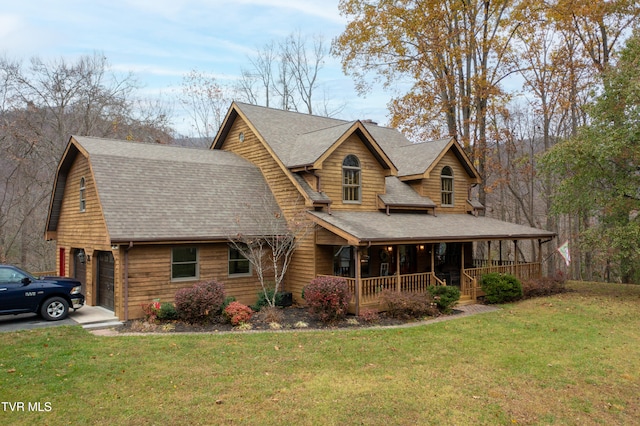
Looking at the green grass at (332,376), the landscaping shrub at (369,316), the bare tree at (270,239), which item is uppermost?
the bare tree at (270,239)

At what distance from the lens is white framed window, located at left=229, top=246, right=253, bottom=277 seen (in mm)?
16969

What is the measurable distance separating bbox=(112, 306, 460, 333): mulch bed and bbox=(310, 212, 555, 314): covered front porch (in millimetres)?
996

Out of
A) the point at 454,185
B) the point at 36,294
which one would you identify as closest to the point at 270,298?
the point at 36,294

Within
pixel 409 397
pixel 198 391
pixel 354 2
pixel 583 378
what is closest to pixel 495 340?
pixel 583 378

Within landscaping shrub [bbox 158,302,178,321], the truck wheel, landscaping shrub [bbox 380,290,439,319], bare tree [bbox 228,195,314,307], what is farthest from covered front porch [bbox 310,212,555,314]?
the truck wheel

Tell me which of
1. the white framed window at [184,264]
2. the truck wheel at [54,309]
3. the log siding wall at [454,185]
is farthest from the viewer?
the log siding wall at [454,185]

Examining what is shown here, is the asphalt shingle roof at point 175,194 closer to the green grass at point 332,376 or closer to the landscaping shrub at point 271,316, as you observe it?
the landscaping shrub at point 271,316

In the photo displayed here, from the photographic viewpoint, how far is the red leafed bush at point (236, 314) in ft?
43.4

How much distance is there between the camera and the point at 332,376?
8844 millimetres

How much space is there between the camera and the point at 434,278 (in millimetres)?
17688

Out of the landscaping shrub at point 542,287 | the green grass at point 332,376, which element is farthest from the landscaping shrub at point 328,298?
the landscaping shrub at point 542,287

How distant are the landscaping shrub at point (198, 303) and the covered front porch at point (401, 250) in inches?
173

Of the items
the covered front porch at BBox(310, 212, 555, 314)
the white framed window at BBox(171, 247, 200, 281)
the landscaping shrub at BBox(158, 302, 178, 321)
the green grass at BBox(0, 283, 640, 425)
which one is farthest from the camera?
the white framed window at BBox(171, 247, 200, 281)

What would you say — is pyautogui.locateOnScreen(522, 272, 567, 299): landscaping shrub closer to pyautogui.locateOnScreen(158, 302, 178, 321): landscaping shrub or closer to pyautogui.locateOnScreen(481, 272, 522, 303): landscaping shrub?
pyautogui.locateOnScreen(481, 272, 522, 303): landscaping shrub
